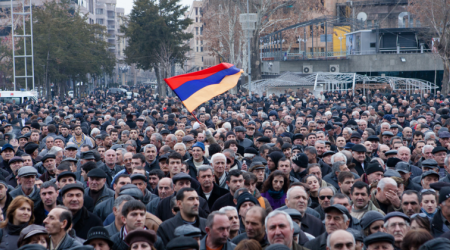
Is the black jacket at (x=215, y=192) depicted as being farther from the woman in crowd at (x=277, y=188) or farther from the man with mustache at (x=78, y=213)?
the man with mustache at (x=78, y=213)

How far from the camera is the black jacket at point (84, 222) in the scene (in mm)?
6352

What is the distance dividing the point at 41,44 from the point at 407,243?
49552 millimetres

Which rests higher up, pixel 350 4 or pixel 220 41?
Result: pixel 350 4

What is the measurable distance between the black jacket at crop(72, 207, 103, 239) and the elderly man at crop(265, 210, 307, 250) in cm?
228

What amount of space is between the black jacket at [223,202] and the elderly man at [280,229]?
1.99 m

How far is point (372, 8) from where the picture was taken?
62.8 meters

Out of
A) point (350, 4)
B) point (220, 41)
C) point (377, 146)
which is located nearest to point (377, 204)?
point (377, 146)

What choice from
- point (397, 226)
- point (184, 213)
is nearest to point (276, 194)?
point (184, 213)

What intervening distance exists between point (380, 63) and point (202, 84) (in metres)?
39.8

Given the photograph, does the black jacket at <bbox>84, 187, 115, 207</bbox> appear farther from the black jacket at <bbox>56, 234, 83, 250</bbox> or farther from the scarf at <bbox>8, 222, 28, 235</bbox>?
the black jacket at <bbox>56, 234, 83, 250</bbox>

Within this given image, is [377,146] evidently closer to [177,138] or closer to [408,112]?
[177,138]

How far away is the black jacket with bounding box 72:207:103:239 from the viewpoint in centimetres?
635

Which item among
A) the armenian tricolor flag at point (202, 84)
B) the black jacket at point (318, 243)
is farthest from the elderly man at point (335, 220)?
the armenian tricolor flag at point (202, 84)

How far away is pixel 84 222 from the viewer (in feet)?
21.0
